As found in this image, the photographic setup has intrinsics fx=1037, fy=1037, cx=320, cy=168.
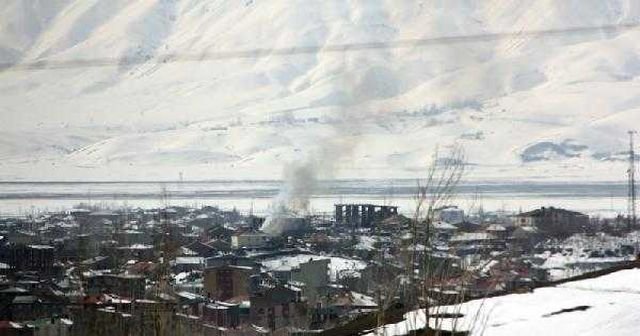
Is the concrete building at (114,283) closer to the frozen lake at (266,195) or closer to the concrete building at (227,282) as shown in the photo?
the concrete building at (227,282)

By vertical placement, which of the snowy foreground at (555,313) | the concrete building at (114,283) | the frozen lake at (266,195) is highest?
the frozen lake at (266,195)

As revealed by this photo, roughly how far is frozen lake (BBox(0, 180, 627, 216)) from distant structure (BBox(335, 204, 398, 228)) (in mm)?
682

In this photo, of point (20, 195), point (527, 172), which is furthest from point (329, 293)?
point (527, 172)

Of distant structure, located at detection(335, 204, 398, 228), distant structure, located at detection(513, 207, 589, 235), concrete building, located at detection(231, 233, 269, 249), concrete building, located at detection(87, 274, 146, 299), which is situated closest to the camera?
concrete building, located at detection(87, 274, 146, 299)

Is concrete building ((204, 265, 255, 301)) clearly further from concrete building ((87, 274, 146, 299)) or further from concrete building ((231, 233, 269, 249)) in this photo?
concrete building ((231, 233, 269, 249))

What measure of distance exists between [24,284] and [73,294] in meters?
1.91

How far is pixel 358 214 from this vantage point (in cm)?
2136

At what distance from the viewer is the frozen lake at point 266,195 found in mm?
24777

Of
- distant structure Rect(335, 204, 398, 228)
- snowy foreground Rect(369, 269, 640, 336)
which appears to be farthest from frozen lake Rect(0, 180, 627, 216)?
snowy foreground Rect(369, 269, 640, 336)

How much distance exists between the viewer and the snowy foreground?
1.92 metres

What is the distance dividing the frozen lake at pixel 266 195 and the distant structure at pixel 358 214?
26.8 inches

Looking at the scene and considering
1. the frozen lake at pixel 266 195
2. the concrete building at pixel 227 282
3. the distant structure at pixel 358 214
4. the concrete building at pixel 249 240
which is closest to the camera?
the concrete building at pixel 227 282

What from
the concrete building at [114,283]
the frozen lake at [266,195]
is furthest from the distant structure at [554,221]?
the concrete building at [114,283]

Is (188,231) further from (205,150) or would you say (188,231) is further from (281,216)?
(205,150)
